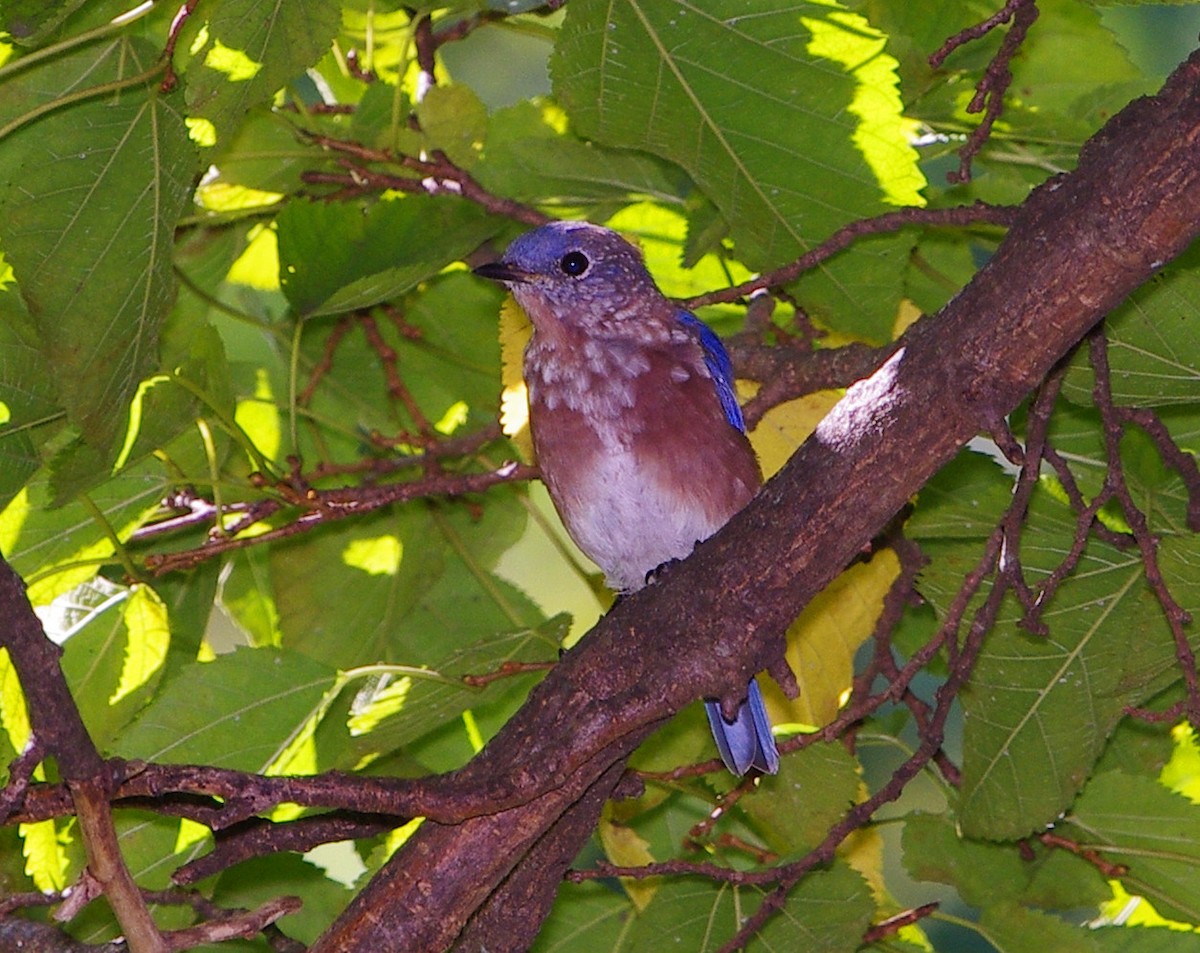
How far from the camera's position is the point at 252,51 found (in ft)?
9.66

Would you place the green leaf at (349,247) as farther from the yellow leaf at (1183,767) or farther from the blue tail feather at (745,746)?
the yellow leaf at (1183,767)

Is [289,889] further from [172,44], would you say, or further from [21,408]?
[172,44]

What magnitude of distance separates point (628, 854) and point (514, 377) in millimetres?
1322

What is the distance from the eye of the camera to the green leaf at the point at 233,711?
3.22 metres

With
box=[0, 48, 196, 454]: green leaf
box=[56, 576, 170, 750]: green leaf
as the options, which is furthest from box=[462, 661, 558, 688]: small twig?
box=[0, 48, 196, 454]: green leaf

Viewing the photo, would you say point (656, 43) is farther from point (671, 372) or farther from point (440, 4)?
point (671, 372)

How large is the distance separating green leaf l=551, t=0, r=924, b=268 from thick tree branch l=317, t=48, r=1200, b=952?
2.42 ft

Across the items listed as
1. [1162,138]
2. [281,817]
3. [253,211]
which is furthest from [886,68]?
[281,817]

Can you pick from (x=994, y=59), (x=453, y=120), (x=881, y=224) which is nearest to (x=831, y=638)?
(x=881, y=224)

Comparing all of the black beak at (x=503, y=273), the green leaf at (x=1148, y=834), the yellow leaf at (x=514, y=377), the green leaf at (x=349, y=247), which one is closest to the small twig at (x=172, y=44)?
the green leaf at (x=349, y=247)

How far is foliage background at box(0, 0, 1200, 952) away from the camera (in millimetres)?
3127

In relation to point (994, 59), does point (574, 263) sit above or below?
below

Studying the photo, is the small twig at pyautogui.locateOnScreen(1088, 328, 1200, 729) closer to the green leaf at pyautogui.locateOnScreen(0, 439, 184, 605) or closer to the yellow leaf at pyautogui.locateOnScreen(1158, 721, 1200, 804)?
the yellow leaf at pyautogui.locateOnScreen(1158, 721, 1200, 804)

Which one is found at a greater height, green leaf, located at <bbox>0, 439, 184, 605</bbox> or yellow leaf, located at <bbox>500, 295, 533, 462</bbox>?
green leaf, located at <bbox>0, 439, 184, 605</bbox>
